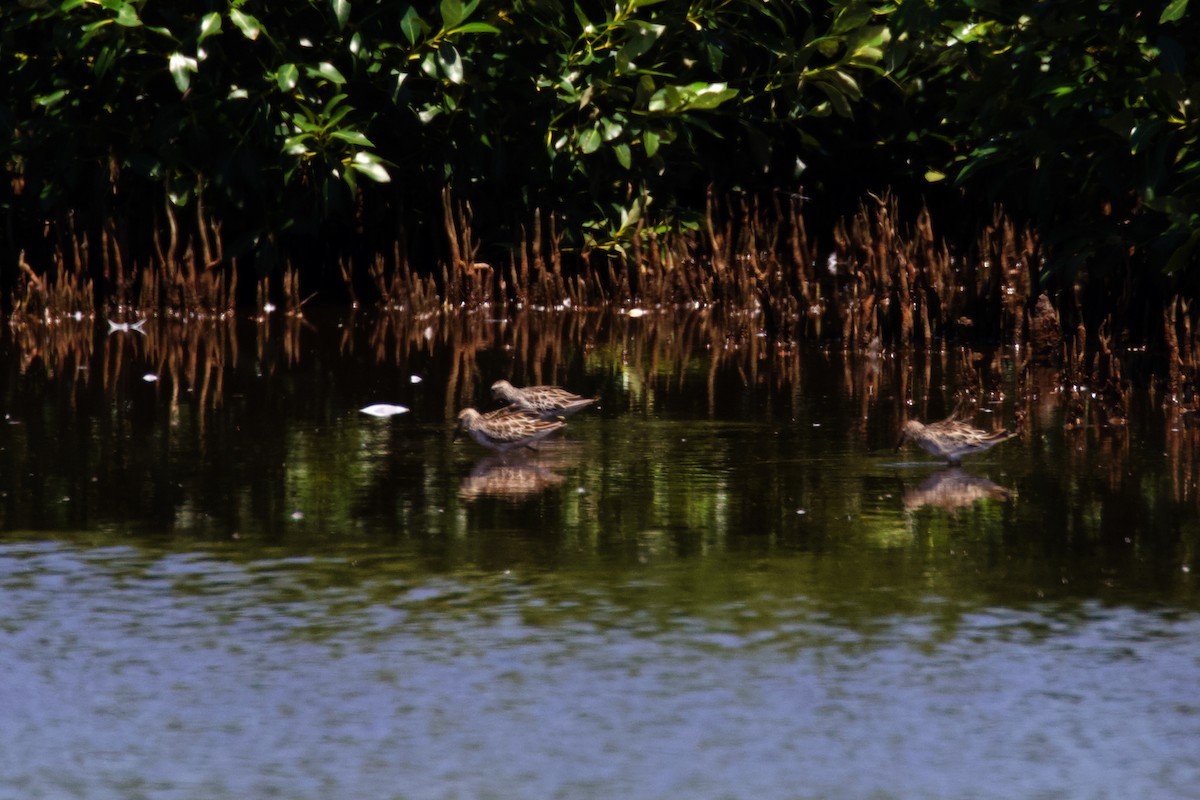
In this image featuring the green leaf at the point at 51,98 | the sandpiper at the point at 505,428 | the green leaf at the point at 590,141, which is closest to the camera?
the sandpiper at the point at 505,428

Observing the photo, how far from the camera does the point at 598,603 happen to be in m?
7.91

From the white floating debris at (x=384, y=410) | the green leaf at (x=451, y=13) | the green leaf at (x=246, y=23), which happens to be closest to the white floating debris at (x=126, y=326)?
the green leaf at (x=246, y=23)

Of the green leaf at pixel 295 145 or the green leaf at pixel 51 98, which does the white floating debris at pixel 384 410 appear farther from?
the green leaf at pixel 51 98

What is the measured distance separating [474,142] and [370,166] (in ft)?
4.30

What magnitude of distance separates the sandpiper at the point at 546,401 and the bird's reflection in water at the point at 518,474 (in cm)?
46

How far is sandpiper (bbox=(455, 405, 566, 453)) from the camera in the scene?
11414 mm

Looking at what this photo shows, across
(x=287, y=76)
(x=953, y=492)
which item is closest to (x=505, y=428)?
(x=953, y=492)

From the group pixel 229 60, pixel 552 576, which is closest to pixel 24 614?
pixel 552 576

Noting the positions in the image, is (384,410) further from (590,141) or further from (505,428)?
(590,141)

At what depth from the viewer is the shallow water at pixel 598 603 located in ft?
20.2

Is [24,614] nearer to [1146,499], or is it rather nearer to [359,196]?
[1146,499]

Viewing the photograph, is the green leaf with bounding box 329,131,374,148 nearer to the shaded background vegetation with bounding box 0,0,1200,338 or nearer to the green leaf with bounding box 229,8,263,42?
the shaded background vegetation with bounding box 0,0,1200,338

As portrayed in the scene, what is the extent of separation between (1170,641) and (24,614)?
4188mm

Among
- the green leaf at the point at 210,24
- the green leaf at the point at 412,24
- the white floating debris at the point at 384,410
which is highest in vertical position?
the green leaf at the point at 412,24
